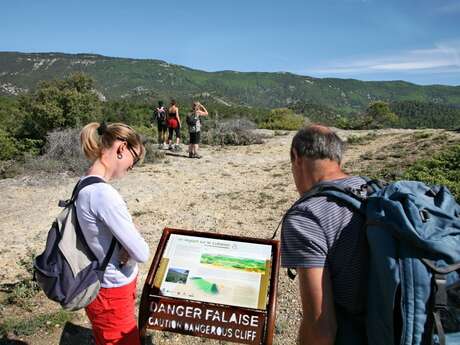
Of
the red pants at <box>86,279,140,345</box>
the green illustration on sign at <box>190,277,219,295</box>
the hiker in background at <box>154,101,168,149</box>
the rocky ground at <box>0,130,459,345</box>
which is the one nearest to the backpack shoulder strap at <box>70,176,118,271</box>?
the red pants at <box>86,279,140,345</box>

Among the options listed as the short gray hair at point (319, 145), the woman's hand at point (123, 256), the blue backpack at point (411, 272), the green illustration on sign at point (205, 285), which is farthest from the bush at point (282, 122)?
the blue backpack at point (411, 272)

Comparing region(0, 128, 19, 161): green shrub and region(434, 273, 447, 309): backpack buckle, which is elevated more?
region(434, 273, 447, 309): backpack buckle

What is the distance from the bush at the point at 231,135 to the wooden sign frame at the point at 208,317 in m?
12.2

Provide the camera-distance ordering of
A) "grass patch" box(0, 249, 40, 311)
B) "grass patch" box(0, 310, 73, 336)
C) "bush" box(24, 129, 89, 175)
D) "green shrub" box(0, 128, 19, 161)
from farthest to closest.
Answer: "green shrub" box(0, 128, 19, 161)
"bush" box(24, 129, 89, 175)
"grass patch" box(0, 249, 40, 311)
"grass patch" box(0, 310, 73, 336)

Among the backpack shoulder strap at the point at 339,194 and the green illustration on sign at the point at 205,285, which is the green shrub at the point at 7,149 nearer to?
the green illustration on sign at the point at 205,285

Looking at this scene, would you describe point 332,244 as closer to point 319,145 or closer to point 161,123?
point 319,145

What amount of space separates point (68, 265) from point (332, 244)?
1233 mm

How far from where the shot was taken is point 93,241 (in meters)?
1.98

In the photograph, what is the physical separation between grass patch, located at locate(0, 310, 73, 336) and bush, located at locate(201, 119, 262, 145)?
430 inches

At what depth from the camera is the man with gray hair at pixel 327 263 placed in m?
1.52

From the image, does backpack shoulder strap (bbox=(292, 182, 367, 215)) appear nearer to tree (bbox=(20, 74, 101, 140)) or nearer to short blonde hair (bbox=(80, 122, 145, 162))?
short blonde hair (bbox=(80, 122, 145, 162))

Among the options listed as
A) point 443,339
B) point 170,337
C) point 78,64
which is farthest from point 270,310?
point 78,64

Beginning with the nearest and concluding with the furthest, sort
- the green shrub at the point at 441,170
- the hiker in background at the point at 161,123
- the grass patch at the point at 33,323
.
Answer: the grass patch at the point at 33,323, the green shrub at the point at 441,170, the hiker in background at the point at 161,123

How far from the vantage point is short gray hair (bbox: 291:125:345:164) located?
1.67 meters
